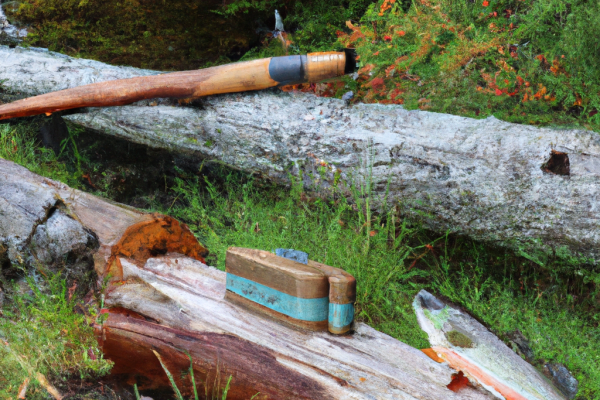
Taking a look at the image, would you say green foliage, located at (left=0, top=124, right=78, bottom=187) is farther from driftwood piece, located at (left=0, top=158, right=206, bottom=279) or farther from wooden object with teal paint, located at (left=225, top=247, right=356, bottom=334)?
wooden object with teal paint, located at (left=225, top=247, right=356, bottom=334)

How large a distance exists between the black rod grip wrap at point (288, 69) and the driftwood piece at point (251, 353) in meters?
1.55

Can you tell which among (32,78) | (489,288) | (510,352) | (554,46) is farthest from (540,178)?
(32,78)

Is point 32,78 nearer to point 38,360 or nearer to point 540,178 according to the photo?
point 38,360

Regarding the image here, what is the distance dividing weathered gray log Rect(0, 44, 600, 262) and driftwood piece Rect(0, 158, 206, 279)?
2.96 ft

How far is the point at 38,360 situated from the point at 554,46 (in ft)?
12.1

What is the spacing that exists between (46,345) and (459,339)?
1.79 meters

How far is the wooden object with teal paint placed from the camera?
5.81ft

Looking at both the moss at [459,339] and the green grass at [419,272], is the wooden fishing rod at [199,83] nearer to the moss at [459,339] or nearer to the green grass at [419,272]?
the green grass at [419,272]

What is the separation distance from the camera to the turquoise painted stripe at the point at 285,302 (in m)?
1.80

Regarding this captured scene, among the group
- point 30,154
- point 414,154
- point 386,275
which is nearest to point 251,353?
point 386,275

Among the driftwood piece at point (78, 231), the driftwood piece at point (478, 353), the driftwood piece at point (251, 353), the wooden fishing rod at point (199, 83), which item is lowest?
the driftwood piece at point (478, 353)

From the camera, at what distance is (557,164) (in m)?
2.29

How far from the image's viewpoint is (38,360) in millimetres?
1793

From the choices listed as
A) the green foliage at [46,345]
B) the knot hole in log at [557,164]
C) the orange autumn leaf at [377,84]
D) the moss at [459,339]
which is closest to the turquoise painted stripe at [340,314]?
the moss at [459,339]
